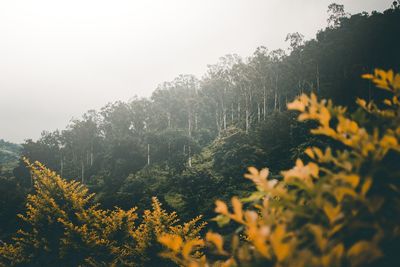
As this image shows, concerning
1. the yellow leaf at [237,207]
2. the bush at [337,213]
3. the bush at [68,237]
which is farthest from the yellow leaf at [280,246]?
the bush at [68,237]

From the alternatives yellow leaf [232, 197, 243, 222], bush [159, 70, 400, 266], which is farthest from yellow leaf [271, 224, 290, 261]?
yellow leaf [232, 197, 243, 222]

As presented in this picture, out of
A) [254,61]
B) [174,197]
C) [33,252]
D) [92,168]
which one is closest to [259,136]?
[174,197]

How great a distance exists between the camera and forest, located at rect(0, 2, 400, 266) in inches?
69.4

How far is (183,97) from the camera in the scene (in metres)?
60.4

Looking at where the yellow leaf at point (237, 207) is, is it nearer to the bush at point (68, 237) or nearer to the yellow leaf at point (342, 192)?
the yellow leaf at point (342, 192)

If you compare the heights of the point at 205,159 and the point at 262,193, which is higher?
the point at 262,193

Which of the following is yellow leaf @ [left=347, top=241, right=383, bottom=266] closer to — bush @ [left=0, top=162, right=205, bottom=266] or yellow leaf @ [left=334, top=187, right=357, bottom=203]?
yellow leaf @ [left=334, top=187, right=357, bottom=203]

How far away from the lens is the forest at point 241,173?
1763mm

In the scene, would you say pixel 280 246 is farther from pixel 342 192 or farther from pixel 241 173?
pixel 241 173

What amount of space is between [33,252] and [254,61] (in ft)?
138

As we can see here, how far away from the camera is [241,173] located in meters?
28.2

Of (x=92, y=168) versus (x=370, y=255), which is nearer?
(x=370, y=255)

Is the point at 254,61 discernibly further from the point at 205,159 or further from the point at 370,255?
the point at 370,255

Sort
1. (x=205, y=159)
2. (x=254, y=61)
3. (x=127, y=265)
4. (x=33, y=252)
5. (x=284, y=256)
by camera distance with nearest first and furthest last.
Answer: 1. (x=284, y=256)
2. (x=33, y=252)
3. (x=127, y=265)
4. (x=205, y=159)
5. (x=254, y=61)
